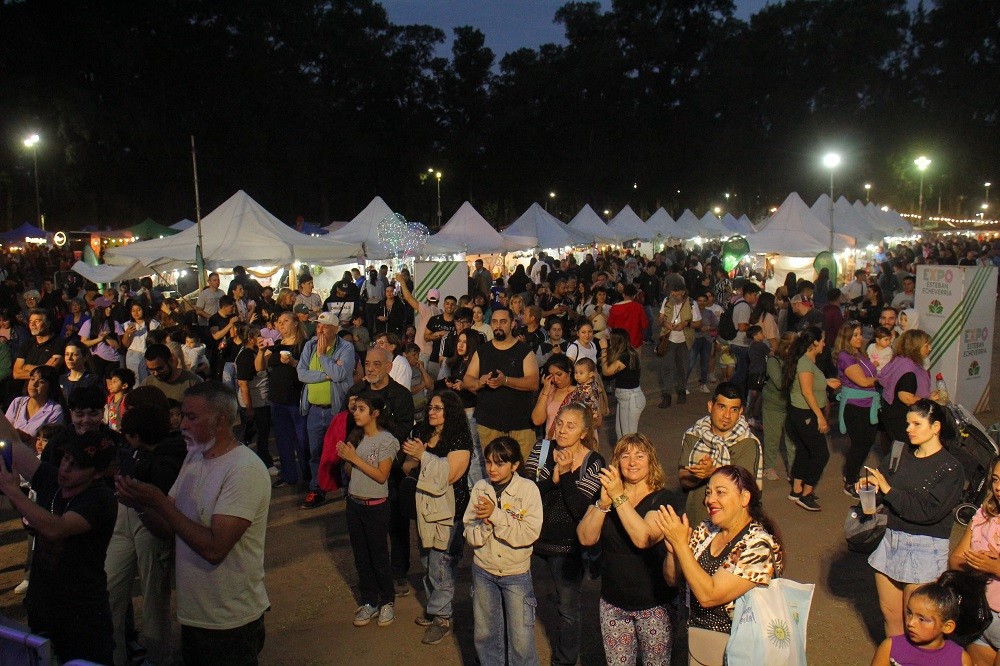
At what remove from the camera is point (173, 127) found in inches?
1658

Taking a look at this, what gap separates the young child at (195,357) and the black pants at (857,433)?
6.35m

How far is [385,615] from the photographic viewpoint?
207 inches

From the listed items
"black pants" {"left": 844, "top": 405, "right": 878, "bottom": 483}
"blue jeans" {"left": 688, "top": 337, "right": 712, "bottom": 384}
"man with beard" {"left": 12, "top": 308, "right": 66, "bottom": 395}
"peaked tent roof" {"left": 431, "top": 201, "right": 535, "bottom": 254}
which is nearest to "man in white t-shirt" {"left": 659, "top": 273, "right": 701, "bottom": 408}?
"blue jeans" {"left": 688, "top": 337, "right": 712, "bottom": 384}

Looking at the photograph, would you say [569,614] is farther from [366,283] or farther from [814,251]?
[814,251]

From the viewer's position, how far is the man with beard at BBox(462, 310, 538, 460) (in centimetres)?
659

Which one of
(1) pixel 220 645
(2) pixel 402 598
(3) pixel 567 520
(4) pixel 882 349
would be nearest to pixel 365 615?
(2) pixel 402 598

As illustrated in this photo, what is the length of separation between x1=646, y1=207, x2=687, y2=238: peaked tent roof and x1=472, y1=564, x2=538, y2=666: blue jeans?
30.0m

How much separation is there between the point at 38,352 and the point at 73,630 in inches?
220

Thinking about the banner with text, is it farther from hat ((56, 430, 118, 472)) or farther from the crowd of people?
hat ((56, 430, 118, 472))

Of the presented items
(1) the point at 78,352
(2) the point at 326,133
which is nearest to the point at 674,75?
(2) the point at 326,133

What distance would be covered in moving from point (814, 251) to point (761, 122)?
43.5m

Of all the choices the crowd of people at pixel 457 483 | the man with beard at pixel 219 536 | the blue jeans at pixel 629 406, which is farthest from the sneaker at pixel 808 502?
the man with beard at pixel 219 536

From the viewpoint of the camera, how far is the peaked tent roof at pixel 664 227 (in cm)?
3378

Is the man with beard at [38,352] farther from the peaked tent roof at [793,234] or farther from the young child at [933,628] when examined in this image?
the peaked tent roof at [793,234]
